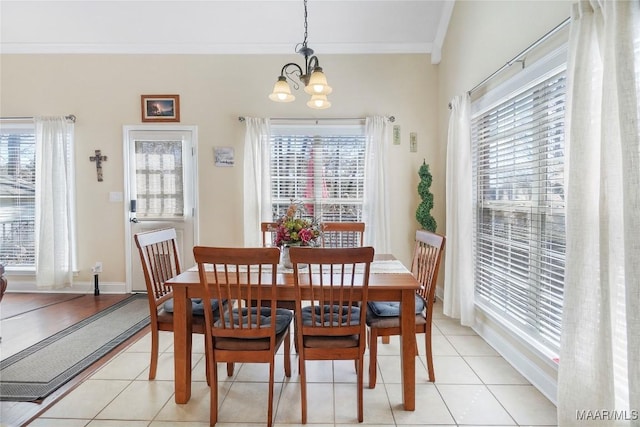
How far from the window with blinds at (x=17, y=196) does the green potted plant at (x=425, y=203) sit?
15.4 ft

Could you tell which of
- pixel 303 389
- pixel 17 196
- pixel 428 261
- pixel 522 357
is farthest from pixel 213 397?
pixel 17 196

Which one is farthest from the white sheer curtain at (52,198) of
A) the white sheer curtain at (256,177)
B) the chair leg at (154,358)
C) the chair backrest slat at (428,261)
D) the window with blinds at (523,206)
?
the window with blinds at (523,206)

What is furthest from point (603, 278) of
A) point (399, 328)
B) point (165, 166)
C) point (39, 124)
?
point (39, 124)

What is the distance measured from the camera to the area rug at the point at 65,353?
81.6 inches

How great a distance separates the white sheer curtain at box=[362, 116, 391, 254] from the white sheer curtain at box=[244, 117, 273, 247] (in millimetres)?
1198

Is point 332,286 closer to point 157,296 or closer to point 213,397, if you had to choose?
point 213,397

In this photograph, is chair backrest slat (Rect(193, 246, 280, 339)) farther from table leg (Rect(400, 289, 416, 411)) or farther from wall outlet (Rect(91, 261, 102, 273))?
wall outlet (Rect(91, 261, 102, 273))

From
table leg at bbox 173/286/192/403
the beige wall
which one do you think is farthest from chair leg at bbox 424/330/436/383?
the beige wall

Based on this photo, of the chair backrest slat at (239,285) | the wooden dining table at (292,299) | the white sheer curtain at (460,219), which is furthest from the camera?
the white sheer curtain at (460,219)

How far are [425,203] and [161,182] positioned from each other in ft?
10.3

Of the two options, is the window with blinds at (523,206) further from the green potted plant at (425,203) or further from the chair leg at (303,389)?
the chair leg at (303,389)

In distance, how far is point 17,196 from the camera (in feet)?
13.2

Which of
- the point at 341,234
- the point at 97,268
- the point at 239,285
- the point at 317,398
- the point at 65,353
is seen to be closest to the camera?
the point at 239,285

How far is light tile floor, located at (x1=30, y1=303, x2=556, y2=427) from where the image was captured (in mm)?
1772
